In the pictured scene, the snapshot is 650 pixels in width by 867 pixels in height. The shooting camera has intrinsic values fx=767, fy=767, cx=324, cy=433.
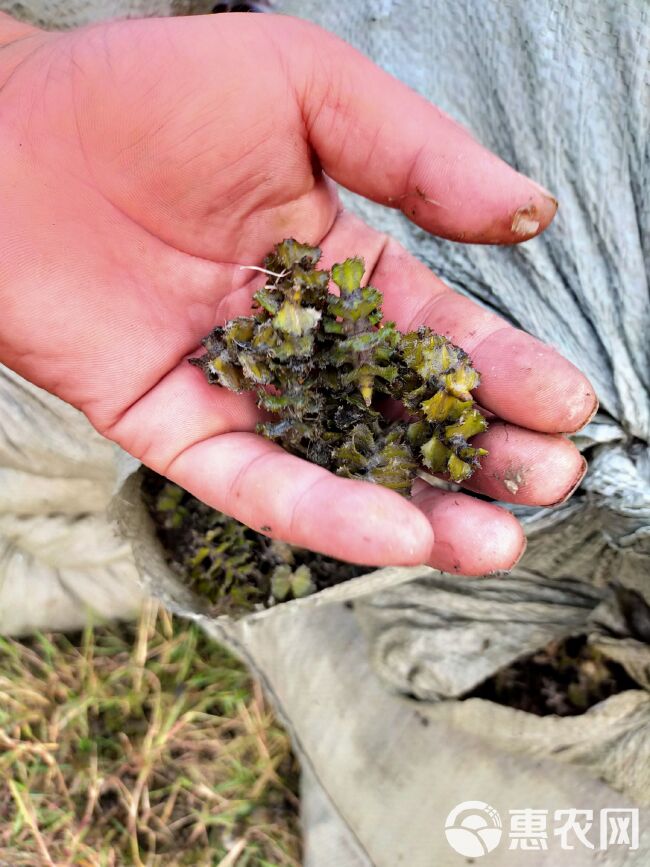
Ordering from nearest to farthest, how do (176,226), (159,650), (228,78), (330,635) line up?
1. (228,78)
2. (176,226)
3. (330,635)
4. (159,650)

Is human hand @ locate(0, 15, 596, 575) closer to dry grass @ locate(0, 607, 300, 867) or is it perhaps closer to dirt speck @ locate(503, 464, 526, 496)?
dirt speck @ locate(503, 464, 526, 496)

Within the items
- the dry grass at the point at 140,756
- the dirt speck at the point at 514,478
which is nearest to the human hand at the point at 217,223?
the dirt speck at the point at 514,478

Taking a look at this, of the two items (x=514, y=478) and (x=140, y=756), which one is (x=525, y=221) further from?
(x=140, y=756)

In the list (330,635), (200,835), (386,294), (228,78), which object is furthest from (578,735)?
(228,78)

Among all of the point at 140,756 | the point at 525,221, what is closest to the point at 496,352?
the point at 525,221

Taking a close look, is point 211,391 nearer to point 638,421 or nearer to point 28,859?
point 638,421

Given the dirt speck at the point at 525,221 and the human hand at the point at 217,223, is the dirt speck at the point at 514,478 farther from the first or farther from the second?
the dirt speck at the point at 525,221

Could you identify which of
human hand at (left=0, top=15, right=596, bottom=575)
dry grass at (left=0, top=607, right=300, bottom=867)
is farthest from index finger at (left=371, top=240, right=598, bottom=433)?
dry grass at (left=0, top=607, right=300, bottom=867)
